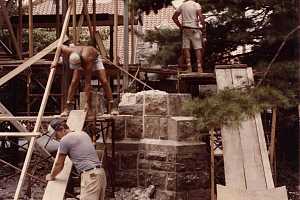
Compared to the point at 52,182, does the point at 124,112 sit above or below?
above

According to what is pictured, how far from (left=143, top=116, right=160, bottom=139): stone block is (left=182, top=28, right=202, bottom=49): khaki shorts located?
2047 mm

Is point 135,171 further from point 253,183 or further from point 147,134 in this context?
point 253,183

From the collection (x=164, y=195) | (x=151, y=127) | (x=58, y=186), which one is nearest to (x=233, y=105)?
(x=58, y=186)

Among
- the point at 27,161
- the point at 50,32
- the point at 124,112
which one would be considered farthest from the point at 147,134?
the point at 50,32

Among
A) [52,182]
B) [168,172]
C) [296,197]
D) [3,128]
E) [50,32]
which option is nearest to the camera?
[52,182]

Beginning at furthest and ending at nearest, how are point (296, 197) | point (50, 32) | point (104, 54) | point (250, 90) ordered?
point (50, 32) < point (104, 54) < point (296, 197) < point (250, 90)

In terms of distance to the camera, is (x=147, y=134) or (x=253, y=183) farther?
(x=147, y=134)

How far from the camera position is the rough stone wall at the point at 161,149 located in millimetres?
11609

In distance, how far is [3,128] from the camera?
1775 cm

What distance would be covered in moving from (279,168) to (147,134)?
3196 millimetres

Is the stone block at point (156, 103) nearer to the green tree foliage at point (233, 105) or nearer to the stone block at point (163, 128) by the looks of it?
the stone block at point (163, 128)

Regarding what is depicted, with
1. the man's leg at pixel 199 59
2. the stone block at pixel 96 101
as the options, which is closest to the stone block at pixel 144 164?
the stone block at pixel 96 101

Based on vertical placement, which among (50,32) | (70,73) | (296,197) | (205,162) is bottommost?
(296,197)

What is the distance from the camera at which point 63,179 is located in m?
8.48
